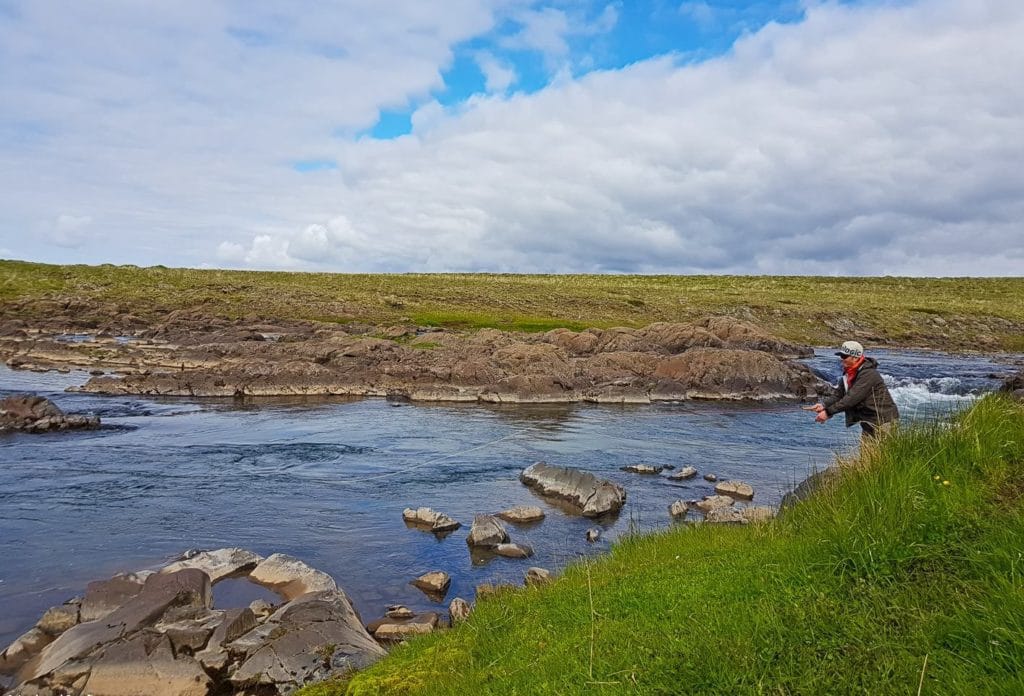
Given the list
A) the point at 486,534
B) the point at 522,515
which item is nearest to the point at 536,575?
the point at 486,534

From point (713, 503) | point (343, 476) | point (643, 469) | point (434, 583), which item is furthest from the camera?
point (643, 469)

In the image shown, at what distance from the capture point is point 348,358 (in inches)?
1619

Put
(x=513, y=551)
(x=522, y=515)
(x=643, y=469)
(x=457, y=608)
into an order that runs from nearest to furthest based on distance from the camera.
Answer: (x=457, y=608) → (x=513, y=551) → (x=522, y=515) → (x=643, y=469)

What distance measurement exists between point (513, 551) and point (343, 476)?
8478 millimetres

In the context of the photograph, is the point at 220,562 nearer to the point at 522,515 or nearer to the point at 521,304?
the point at 522,515

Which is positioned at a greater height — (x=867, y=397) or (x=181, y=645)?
(x=867, y=397)

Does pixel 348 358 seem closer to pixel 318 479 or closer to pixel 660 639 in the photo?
pixel 318 479

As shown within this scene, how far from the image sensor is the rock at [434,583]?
40.4 feet

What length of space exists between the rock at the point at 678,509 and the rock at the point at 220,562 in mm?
9294

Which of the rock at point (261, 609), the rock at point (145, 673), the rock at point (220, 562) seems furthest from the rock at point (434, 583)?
the rock at point (145, 673)

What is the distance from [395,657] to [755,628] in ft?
13.6

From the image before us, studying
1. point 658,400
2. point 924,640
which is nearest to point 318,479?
point 924,640

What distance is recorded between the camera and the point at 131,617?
32.2ft

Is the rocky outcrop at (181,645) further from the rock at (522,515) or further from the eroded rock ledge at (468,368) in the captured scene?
the eroded rock ledge at (468,368)
